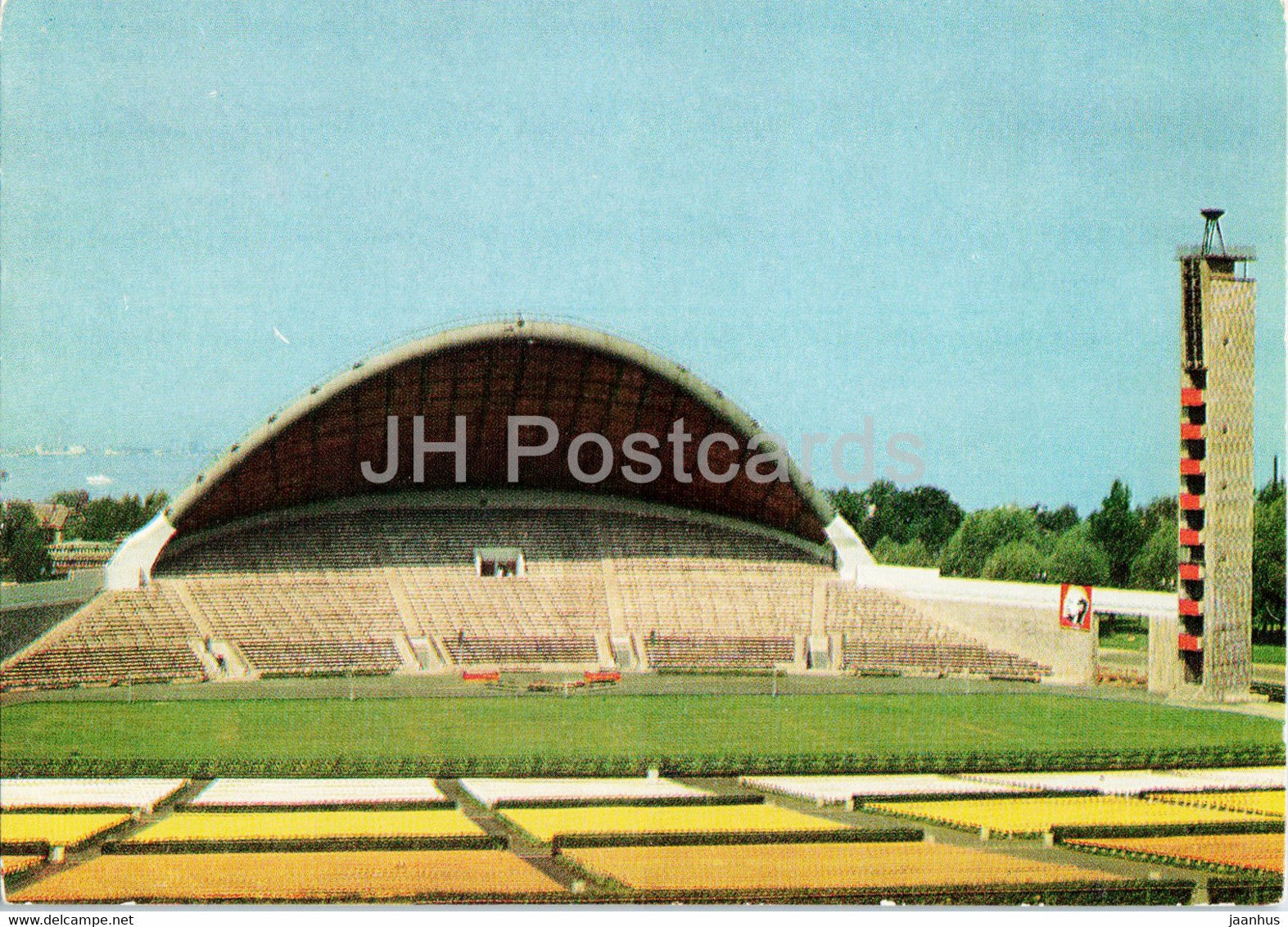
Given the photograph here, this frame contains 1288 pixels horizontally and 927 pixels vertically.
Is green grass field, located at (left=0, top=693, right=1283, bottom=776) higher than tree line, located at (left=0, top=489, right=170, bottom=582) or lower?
lower

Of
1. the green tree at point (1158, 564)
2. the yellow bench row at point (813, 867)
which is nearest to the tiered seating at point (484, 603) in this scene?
the green tree at point (1158, 564)

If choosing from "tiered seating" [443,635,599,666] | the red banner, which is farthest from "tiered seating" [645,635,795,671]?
the red banner

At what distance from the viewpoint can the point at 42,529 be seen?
126938mm

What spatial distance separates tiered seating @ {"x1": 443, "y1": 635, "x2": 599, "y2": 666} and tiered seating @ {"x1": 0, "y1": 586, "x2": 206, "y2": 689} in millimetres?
9423

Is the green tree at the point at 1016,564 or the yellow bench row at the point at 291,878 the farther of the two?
the green tree at the point at 1016,564

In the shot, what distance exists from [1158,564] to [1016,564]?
32.9 ft

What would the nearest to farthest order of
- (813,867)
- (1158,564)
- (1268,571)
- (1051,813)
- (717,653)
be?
(813,867) → (1051,813) → (717,653) → (1268,571) → (1158,564)

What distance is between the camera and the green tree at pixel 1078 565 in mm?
93188

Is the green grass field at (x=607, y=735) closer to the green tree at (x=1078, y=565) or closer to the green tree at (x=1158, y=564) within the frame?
the green tree at (x=1158, y=564)

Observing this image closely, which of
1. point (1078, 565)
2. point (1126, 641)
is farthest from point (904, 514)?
point (1126, 641)

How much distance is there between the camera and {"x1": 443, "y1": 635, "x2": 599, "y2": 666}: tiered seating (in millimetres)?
58219

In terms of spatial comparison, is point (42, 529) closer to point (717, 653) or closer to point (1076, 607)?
point (717, 653)

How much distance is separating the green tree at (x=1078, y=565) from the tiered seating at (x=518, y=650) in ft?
136

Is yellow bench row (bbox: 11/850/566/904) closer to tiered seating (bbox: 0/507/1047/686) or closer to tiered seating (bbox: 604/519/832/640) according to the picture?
tiered seating (bbox: 0/507/1047/686)
